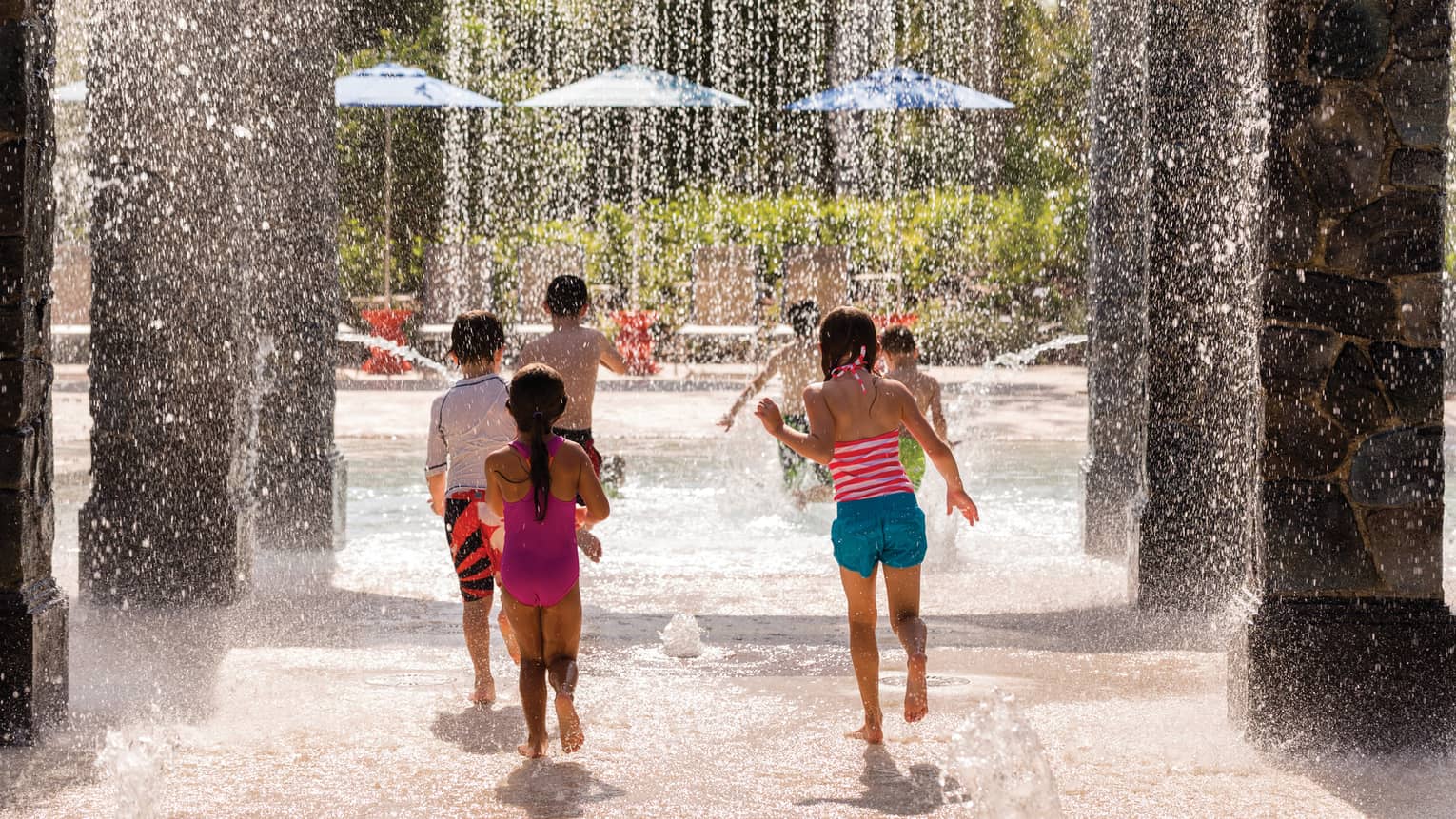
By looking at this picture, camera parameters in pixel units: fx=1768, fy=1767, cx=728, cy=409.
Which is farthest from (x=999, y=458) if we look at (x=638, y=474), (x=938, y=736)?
(x=938, y=736)

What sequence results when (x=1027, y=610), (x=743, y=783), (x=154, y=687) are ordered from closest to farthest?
(x=743, y=783) → (x=154, y=687) → (x=1027, y=610)

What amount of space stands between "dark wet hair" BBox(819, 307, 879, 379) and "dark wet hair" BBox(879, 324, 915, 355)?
10.1 feet

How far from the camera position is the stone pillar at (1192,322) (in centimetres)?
849

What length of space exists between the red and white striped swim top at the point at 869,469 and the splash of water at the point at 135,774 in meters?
2.33

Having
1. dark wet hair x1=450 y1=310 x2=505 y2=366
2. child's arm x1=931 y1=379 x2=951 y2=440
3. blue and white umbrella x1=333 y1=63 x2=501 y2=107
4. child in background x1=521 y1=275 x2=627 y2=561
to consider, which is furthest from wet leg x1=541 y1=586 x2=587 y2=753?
blue and white umbrella x1=333 y1=63 x2=501 y2=107

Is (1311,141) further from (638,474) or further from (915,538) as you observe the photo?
(638,474)

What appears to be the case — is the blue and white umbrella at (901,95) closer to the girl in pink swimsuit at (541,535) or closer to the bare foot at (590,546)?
the bare foot at (590,546)

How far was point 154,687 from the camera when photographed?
6723 mm

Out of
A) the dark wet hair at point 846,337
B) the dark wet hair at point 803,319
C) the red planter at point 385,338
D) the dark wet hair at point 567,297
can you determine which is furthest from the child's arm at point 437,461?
the red planter at point 385,338

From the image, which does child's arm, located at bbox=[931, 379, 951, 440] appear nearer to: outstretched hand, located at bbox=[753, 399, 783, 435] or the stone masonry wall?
the stone masonry wall

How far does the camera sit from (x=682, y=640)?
7.38 m

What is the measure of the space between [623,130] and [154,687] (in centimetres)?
2385

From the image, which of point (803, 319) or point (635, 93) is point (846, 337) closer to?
point (803, 319)

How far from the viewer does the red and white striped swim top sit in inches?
234
